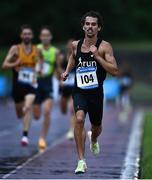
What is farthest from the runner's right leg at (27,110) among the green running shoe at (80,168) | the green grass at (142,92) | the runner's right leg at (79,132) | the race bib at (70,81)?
the green grass at (142,92)

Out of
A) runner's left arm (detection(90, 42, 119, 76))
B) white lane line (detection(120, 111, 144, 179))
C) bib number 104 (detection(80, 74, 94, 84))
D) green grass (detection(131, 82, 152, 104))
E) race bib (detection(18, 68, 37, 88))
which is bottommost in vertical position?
green grass (detection(131, 82, 152, 104))

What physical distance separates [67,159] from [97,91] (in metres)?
2.36

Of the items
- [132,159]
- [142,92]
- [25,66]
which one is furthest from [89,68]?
[142,92]

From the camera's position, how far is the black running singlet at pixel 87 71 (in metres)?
10.1

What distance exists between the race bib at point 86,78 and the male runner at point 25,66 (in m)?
3.91

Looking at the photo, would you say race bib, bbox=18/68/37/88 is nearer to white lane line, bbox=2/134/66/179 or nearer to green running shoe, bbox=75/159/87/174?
white lane line, bbox=2/134/66/179

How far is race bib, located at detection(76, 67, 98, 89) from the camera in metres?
10.1

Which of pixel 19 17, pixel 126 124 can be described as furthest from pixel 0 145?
pixel 19 17

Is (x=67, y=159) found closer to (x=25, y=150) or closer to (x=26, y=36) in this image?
(x=25, y=150)

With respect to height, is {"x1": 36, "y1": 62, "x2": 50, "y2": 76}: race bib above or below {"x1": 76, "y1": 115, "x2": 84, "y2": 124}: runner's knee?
below

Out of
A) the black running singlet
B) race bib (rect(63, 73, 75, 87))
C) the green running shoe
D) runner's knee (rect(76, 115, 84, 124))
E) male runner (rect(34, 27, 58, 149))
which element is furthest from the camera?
race bib (rect(63, 73, 75, 87))

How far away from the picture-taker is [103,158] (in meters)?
12.6

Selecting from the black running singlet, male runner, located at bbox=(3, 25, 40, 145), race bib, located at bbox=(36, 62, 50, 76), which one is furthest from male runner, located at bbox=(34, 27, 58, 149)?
the black running singlet

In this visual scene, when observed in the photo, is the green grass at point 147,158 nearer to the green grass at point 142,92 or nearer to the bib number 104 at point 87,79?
the bib number 104 at point 87,79
